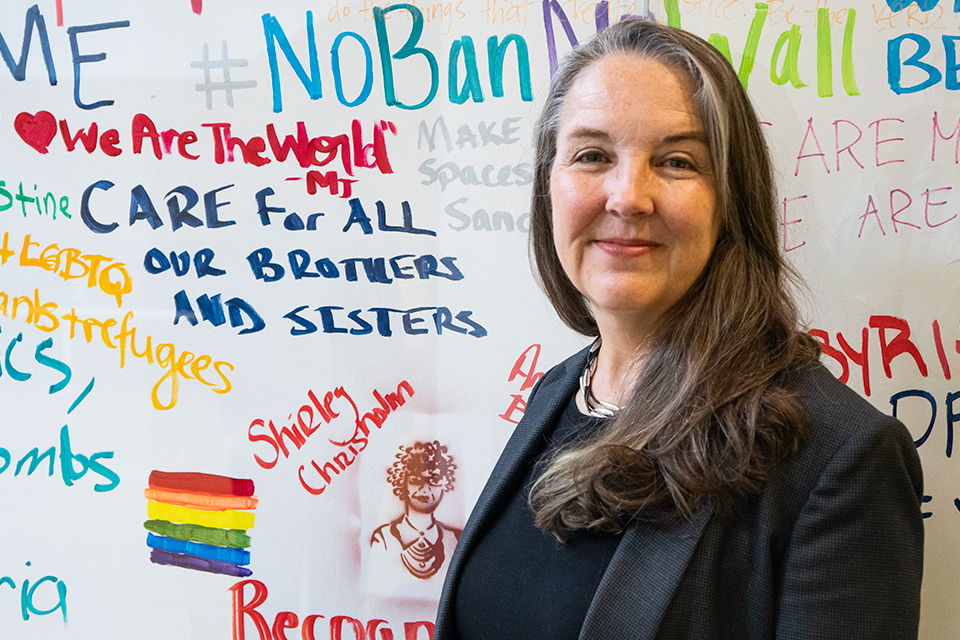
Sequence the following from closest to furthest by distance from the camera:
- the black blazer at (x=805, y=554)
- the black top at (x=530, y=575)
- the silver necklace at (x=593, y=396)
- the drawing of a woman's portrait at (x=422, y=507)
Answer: the black blazer at (x=805, y=554)
the black top at (x=530, y=575)
the silver necklace at (x=593, y=396)
the drawing of a woman's portrait at (x=422, y=507)

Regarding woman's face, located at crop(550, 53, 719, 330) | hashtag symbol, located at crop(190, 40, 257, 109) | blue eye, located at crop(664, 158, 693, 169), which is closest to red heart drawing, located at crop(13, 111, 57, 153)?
hashtag symbol, located at crop(190, 40, 257, 109)

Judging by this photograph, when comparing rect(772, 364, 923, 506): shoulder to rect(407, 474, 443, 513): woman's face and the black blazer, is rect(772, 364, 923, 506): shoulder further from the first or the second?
rect(407, 474, 443, 513): woman's face

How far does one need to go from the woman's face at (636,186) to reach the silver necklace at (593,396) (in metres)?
0.14

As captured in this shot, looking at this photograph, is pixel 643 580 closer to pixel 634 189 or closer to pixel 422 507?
pixel 634 189

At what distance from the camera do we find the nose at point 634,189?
0.87 meters

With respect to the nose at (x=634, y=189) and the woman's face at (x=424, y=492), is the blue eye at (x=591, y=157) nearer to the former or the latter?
the nose at (x=634, y=189)

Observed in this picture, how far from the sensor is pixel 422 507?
1.41 m

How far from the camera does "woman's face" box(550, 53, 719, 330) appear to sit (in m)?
0.88

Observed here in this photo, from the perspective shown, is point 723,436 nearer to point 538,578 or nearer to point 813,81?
point 538,578

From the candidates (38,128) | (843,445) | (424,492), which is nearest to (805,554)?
(843,445)

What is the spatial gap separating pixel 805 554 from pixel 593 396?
0.40 m

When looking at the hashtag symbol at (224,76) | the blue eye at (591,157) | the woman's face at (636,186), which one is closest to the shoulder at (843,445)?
the woman's face at (636,186)

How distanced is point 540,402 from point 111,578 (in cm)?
98

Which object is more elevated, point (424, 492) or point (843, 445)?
point (843, 445)
